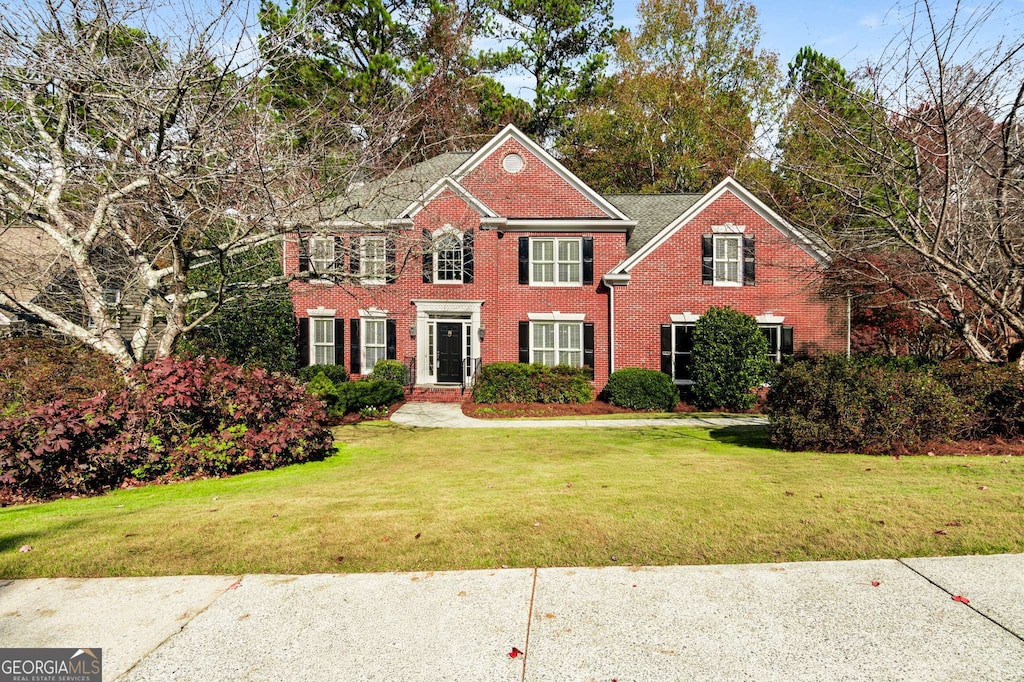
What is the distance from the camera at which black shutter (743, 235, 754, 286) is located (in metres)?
19.6

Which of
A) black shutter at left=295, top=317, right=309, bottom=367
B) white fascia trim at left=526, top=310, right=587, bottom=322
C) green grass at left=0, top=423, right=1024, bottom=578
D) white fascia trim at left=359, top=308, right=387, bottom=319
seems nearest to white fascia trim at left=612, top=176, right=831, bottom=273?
white fascia trim at left=526, top=310, right=587, bottom=322

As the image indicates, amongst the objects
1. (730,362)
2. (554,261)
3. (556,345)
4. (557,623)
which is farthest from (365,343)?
(557,623)

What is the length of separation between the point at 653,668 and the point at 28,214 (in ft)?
36.2

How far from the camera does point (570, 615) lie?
4.22 m

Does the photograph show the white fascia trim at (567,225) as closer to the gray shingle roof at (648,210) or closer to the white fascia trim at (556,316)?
the gray shingle roof at (648,210)

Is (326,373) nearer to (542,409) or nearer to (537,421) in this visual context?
(542,409)

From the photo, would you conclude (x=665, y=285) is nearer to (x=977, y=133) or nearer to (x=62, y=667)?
(x=977, y=133)

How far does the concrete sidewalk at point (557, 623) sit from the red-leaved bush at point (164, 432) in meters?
3.88

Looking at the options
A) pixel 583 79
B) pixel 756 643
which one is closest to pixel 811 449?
pixel 756 643

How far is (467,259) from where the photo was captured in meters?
20.8

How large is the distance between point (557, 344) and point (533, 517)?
1445cm

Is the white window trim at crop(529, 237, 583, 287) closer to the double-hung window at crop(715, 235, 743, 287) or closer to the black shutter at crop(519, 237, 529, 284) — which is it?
the black shutter at crop(519, 237, 529, 284)

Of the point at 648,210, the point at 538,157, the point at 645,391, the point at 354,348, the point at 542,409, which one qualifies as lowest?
the point at 542,409

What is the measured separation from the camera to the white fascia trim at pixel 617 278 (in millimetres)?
19594
